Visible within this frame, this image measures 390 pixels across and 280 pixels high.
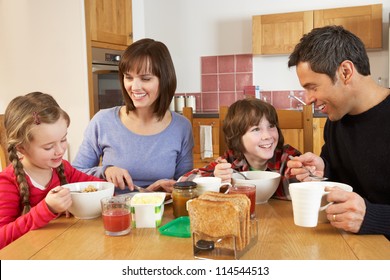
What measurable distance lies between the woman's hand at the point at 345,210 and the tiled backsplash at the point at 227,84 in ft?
11.2

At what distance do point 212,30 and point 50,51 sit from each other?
6.28 ft

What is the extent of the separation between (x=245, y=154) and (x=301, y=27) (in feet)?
8.66

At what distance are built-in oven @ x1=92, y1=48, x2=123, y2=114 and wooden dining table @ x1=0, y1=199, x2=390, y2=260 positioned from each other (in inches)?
90.2

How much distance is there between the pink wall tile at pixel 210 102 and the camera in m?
4.57

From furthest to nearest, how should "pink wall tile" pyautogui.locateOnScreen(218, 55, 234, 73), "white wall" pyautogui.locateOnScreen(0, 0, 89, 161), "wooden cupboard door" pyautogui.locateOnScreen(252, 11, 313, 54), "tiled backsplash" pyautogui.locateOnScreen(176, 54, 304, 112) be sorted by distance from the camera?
"pink wall tile" pyautogui.locateOnScreen(218, 55, 234, 73)
"tiled backsplash" pyautogui.locateOnScreen(176, 54, 304, 112)
"wooden cupboard door" pyautogui.locateOnScreen(252, 11, 313, 54)
"white wall" pyautogui.locateOnScreen(0, 0, 89, 161)

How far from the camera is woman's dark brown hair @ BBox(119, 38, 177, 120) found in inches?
64.1

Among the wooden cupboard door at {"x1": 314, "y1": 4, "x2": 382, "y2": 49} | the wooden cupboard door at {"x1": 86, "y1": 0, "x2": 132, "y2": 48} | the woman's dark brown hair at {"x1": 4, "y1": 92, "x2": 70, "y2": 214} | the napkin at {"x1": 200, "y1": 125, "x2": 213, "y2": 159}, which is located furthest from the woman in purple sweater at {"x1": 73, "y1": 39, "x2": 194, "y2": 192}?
the wooden cupboard door at {"x1": 314, "y1": 4, "x2": 382, "y2": 49}

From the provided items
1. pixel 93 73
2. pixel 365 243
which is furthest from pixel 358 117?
pixel 93 73

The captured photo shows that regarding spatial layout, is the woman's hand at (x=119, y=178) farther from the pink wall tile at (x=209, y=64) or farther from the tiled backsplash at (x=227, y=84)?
the pink wall tile at (x=209, y=64)

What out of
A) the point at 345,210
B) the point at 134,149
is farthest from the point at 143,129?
the point at 345,210

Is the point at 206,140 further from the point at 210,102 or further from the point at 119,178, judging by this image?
the point at 119,178

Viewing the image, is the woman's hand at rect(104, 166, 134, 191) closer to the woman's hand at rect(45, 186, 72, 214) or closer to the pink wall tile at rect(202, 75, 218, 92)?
the woman's hand at rect(45, 186, 72, 214)

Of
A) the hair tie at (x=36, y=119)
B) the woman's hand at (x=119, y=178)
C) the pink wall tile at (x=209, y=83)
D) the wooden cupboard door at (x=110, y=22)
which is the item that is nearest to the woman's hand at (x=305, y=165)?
the woman's hand at (x=119, y=178)

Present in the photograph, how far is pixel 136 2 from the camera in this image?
395cm
